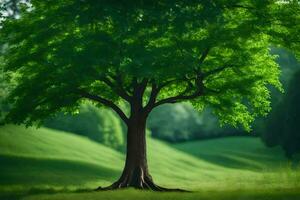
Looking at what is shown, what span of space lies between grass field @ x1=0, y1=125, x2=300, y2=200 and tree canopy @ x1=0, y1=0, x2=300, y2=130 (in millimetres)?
5475

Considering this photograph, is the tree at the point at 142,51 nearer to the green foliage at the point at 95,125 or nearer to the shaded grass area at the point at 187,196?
the shaded grass area at the point at 187,196

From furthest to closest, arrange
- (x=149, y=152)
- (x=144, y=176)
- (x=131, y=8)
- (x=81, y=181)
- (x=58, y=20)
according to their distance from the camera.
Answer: (x=149, y=152) < (x=81, y=181) < (x=144, y=176) < (x=58, y=20) < (x=131, y=8)

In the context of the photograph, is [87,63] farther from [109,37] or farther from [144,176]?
[144,176]

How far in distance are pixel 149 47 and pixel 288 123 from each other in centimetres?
4263

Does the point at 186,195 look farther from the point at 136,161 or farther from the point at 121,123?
the point at 121,123

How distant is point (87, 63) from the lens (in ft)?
84.3

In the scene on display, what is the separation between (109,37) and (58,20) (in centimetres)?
317

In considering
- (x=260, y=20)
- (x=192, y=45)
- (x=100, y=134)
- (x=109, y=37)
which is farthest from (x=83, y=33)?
(x=100, y=134)

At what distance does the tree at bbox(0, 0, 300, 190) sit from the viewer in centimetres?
2542

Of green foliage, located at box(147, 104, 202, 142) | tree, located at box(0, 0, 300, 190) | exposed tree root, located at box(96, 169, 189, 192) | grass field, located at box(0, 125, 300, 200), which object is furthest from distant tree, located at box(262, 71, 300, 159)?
exposed tree root, located at box(96, 169, 189, 192)

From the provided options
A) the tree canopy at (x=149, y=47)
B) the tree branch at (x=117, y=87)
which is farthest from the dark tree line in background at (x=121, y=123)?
the tree branch at (x=117, y=87)

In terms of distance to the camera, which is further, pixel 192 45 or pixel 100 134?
pixel 100 134

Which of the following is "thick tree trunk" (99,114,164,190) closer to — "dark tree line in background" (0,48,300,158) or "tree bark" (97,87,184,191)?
"tree bark" (97,87,184,191)

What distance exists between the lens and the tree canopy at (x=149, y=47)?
83.3 feet
